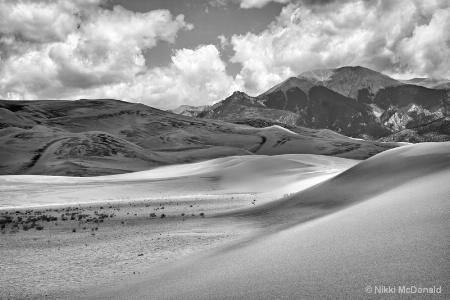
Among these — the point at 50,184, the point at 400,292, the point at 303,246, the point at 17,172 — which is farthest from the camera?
the point at 17,172

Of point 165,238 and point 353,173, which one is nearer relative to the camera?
point 165,238

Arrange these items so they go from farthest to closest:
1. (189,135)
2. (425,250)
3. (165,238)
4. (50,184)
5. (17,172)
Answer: (189,135)
(17,172)
(50,184)
(165,238)
(425,250)

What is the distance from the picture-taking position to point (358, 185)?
722 inches

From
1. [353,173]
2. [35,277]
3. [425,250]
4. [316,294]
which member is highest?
[353,173]

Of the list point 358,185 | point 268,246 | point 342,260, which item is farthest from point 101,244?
point 358,185

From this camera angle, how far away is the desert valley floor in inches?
274

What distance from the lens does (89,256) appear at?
1353 centimetres

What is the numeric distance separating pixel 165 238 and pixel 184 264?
5.11 meters

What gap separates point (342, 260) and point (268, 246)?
3758 millimetres

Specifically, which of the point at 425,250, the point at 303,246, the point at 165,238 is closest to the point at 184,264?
the point at 303,246

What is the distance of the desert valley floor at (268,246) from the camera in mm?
6957

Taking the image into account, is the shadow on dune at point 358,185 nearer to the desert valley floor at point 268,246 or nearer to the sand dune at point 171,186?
the desert valley floor at point 268,246

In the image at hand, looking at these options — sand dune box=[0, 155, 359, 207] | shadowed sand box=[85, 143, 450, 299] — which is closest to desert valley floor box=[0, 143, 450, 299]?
shadowed sand box=[85, 143, 450, 299]

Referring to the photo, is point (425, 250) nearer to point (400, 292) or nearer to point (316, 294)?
point (400, 292)
